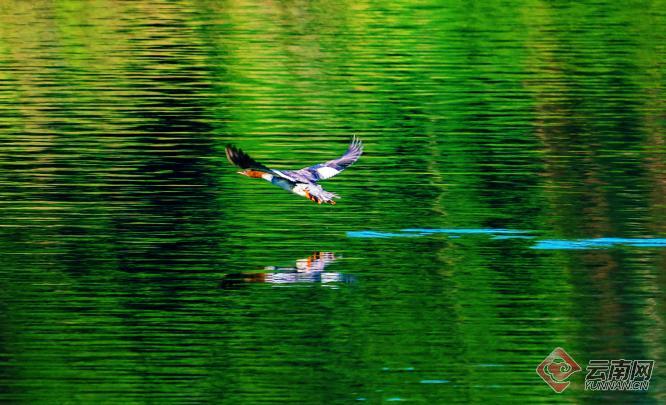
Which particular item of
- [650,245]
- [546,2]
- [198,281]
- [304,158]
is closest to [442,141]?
[304,158]

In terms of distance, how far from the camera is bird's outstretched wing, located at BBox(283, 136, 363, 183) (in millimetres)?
19625

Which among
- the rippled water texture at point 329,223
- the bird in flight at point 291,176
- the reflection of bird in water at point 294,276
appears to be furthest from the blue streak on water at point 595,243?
the reflection of bird in water at point 294,276

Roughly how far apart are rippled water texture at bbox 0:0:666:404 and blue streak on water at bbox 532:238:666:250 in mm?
50

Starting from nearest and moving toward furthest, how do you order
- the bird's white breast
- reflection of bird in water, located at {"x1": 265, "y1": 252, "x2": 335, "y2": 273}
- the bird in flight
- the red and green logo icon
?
the red and green logo icon, the bird in flight, reflection of bird in water, located at {"x1": 265, "y1": 252, "x2": 335, "y2": 273}, the bird's white breast

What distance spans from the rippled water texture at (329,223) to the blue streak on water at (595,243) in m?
0.05

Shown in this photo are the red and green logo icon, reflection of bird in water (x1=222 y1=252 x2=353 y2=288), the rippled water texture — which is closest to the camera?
the red and green logo icon

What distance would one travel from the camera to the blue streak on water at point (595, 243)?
20016 millimetres

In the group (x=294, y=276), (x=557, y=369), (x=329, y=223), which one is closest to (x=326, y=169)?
(x=329, y=223)

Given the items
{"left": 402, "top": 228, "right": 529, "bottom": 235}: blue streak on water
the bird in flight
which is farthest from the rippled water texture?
the bird in flight

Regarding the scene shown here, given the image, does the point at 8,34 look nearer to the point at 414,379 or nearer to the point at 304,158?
the point at 304,158

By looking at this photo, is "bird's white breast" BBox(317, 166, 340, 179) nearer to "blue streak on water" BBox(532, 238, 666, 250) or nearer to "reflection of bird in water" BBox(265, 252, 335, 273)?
"reflection of bird in water" BBox(265, 252, 335, 273)

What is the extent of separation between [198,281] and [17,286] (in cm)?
183

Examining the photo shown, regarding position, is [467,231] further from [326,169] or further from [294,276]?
[294,276]

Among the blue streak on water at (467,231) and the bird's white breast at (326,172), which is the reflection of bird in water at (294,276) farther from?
the blue streak on water at (467,231)
